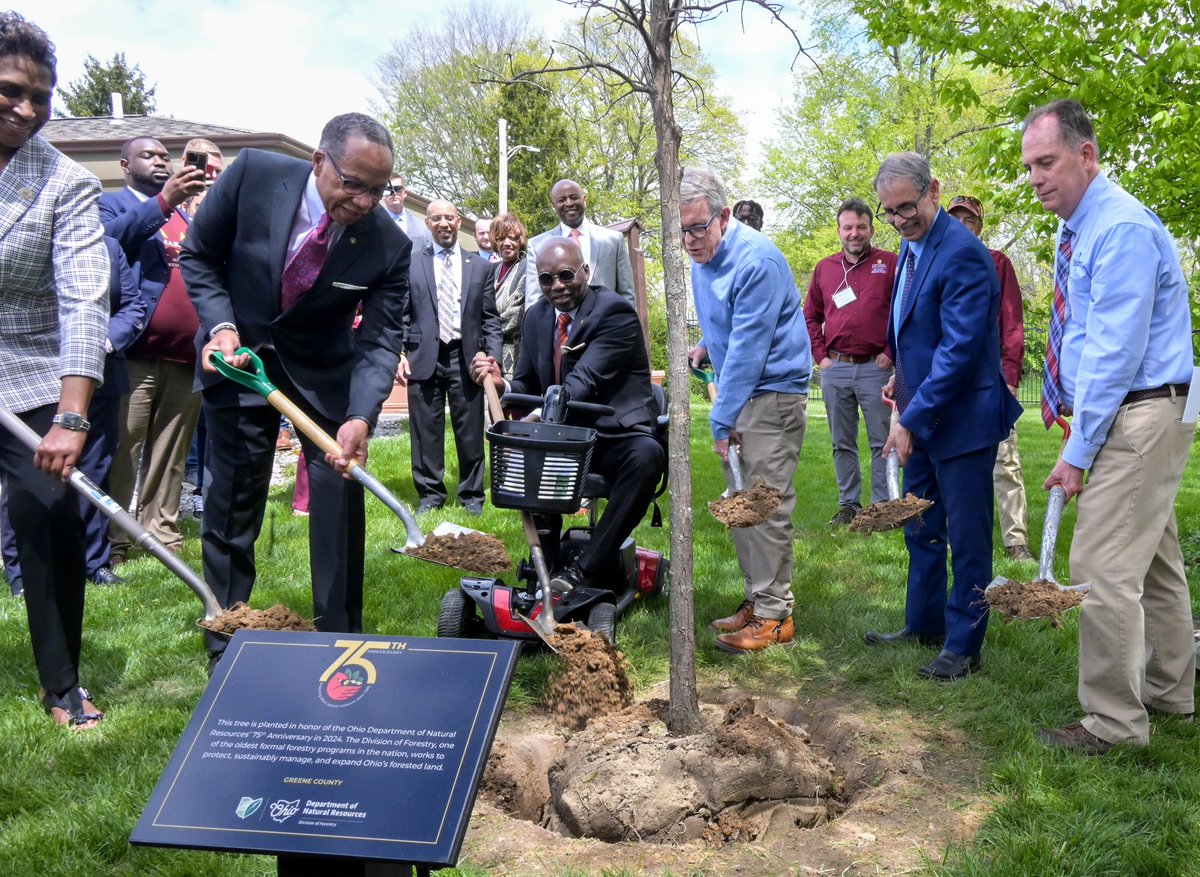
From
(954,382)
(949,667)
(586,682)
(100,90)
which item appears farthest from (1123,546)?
(100,90)

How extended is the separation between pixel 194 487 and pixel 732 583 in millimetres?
5069

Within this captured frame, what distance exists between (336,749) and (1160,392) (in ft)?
10.2

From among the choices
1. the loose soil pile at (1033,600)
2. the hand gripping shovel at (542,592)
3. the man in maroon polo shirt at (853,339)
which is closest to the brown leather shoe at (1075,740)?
the loose soil pile at (1033,600)

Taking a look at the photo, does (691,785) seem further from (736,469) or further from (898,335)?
(898,335)

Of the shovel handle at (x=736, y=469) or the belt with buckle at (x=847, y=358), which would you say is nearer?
the shovel handle at (x=736, y=469)

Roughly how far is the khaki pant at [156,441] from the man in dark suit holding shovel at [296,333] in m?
2.63

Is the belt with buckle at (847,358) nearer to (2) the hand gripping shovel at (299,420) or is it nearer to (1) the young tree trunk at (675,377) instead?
(1) the young tree trunk at (675,377)

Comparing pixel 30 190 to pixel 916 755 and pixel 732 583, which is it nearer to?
pixel 916 755

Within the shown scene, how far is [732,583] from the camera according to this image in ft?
21.0

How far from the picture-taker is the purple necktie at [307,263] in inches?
166

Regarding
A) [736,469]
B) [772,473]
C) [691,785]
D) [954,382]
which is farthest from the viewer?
[772,473]

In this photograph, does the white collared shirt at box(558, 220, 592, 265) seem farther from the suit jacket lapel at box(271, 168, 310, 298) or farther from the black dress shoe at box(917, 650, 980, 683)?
the black dress shoe at box(917, 650, 980, 683)

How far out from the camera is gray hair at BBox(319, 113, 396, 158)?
3.89m

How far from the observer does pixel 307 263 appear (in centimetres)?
425
